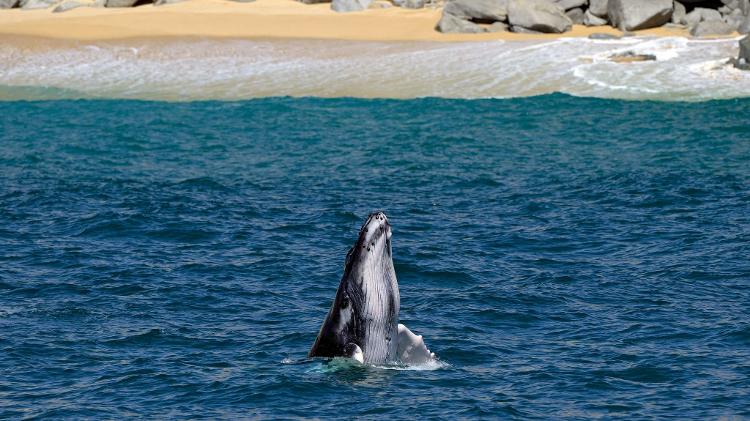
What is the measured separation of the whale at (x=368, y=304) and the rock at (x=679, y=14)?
36.3 m

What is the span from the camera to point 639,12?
44938 mm

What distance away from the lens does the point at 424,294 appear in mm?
17109

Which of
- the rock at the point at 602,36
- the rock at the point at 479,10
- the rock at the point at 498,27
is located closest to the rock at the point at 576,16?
the rock at the point at 479,10

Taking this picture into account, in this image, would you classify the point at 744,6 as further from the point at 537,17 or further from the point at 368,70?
the point at 368,70

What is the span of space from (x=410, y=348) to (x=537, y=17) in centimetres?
3397

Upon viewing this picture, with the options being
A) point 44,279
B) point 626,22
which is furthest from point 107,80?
point 44,279

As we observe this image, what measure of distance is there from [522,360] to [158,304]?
5.31m

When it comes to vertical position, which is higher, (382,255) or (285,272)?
(382,255)

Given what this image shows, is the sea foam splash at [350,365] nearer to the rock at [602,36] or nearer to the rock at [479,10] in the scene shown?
→ the rock at [602,36]

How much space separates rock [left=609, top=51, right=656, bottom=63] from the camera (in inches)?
1538

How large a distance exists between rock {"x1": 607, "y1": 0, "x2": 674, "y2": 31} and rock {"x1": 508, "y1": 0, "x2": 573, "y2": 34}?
1.90m

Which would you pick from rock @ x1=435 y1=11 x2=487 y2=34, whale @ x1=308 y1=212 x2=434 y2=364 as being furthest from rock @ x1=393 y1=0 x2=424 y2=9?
whale @ x1=308 y1=212 x2=434 y2=364

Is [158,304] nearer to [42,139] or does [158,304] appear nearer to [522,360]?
[522,360]

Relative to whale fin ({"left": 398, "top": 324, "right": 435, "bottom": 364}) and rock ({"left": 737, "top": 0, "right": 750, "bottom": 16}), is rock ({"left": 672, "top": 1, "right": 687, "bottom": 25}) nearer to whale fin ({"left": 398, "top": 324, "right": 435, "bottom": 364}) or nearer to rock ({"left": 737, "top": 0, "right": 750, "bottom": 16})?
rock ({"left": 737, "top": 0, "right": 750, "bottom": 16})
